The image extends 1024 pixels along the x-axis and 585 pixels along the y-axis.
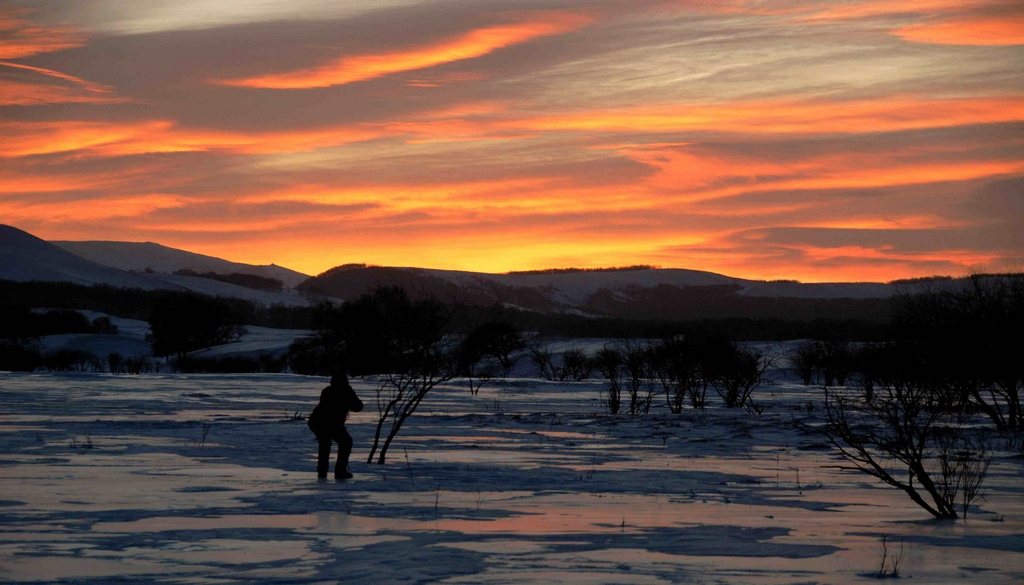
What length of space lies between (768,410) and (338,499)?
23.2m

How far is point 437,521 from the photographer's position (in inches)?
401

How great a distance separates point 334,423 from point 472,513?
345 centimetres

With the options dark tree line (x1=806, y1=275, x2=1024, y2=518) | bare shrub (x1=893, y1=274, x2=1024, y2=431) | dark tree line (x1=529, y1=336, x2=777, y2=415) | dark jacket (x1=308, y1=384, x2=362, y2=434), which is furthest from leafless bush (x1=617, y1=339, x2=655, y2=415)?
dark jacket (x1=308, y1=384, x2=362, y2=434)

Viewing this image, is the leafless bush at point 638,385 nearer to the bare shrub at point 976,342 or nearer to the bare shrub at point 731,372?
the bare shrub at point 731,372

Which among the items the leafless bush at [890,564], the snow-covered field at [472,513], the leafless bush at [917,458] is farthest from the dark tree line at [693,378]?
the leafless bush at [890,564]

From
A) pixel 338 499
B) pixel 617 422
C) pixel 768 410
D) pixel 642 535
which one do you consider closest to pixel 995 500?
pixel 642 535

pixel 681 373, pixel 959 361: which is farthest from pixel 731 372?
pixel 959 361

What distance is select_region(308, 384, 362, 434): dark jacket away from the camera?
13.7m

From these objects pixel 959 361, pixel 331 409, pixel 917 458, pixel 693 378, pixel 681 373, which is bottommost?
pixel 917 458

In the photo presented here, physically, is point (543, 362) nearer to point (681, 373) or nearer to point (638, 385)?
point (638, 385)

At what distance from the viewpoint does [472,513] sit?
1077cm

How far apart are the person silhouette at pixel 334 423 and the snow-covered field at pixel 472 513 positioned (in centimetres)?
30

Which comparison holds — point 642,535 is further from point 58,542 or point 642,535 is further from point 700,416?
point 700,416

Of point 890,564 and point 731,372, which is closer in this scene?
point 890,564
